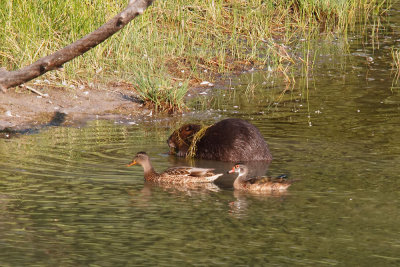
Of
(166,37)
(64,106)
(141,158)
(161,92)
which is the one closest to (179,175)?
(141,158)

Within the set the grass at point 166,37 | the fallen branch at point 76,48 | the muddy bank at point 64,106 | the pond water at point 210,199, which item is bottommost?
the pond water at point 210,199

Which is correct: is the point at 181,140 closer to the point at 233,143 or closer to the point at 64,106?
the point at 233,143

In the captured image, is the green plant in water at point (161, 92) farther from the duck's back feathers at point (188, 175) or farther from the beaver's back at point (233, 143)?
the duck's back feathers at point (188, 175)

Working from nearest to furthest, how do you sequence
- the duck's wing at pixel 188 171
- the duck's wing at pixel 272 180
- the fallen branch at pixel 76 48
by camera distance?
the fallen branch at pixel 76 48
the duck's wing at pixel 272 180
the duck's wing at pixel 188 171

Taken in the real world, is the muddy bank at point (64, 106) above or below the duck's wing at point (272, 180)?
above

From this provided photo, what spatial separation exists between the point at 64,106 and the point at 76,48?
4.79 m

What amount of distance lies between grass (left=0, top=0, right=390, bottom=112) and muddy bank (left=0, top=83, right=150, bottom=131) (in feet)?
0.99

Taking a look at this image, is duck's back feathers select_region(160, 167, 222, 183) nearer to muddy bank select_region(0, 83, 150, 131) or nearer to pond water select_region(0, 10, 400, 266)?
pond water select_region(0, 10, 400, 266)

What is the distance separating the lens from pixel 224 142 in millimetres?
11273

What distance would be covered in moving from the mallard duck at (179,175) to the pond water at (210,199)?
0.52 ft

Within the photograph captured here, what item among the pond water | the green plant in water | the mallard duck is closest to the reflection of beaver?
the pond water

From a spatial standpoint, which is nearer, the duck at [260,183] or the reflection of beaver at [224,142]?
the duck at [260,183]

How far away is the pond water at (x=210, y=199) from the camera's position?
6949mm

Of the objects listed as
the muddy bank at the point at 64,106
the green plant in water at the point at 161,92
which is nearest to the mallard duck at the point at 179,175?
the muddy bank at the point at 64,106
